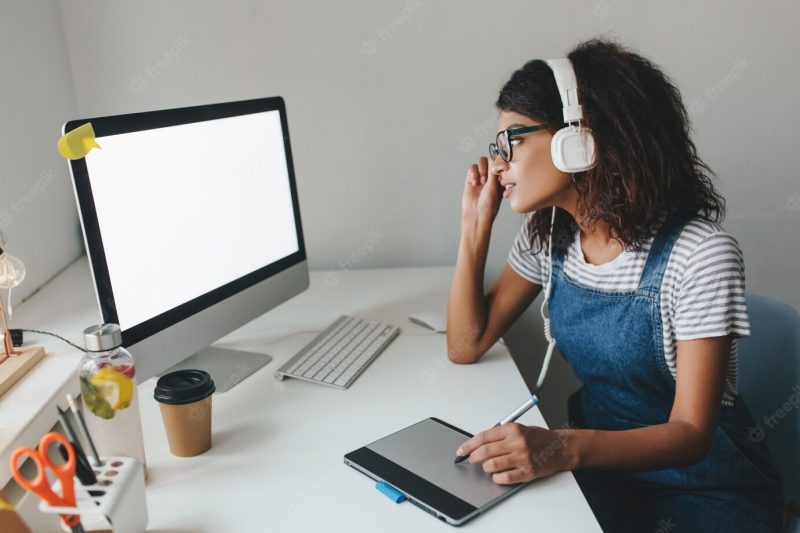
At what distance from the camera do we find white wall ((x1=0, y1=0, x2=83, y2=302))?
4.99 feet

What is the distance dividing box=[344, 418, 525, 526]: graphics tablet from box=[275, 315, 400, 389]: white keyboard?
0.74ft

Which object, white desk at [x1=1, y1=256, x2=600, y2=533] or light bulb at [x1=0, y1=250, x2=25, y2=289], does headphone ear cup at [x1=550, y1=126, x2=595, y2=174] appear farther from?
light bulb at [x1=0, y1=250, x2=25, y2=289]

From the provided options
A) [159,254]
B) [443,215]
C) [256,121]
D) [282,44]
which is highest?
[282,44]

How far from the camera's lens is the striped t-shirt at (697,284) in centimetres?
112

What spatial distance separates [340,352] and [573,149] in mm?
585

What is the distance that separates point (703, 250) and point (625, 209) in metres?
0.14

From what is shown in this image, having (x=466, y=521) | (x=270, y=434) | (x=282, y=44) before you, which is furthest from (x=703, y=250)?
(x=282, y=44)

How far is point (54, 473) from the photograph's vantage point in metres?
0.75

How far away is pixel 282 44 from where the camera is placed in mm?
1798

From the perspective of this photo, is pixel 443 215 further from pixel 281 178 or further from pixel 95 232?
pixel 95 232
